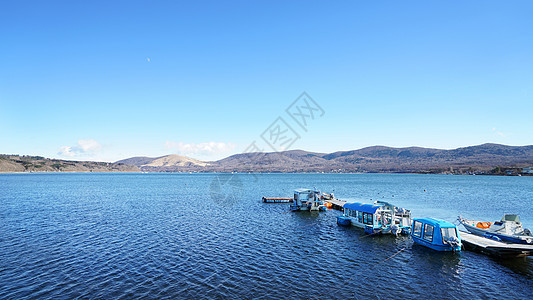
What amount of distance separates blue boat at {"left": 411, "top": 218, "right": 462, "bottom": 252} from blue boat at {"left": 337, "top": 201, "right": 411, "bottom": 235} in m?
5.83

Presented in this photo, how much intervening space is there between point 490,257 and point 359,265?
14.8m

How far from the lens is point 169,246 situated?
104 feet

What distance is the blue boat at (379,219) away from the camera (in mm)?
38844

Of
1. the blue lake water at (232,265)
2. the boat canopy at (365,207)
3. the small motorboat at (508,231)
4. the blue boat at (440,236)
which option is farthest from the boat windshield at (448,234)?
the boat canopy at (365,207)

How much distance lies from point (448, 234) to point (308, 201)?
3316 centimetres

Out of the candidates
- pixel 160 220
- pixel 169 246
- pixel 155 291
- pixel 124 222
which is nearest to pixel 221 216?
pixel 160 220

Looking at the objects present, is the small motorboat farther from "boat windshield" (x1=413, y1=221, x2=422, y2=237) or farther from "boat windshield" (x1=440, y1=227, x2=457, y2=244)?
"boat windshield" (x1=413, y1=221, x2=422, y2=237)

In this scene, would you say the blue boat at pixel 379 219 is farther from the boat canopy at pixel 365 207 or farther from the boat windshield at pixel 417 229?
the boat windshield at pixel 417 229

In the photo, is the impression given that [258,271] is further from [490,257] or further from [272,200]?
[272,200]

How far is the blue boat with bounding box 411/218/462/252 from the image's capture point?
3032cm

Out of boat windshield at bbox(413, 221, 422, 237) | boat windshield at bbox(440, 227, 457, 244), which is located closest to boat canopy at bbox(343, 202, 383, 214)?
boat windshield at bbox(413, 221, 422, 237)

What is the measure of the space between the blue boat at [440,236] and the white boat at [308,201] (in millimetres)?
29907

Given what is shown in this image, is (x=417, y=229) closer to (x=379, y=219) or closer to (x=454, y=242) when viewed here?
(x=454, y=242)

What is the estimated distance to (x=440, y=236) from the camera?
30.7m
